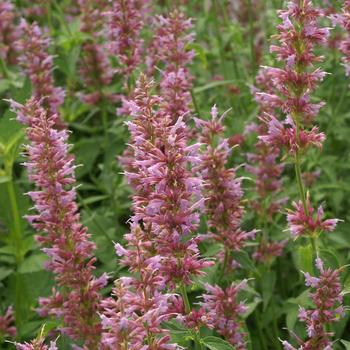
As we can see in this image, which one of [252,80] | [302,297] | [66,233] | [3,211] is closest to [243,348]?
[302,297]

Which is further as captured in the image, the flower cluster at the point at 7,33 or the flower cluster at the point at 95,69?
the flower cluster at the point at 7,33

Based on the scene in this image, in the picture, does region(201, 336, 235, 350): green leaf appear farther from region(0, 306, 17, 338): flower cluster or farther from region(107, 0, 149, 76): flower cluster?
region(107, 0, 149, 76): flower cluster

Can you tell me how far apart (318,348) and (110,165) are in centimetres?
207

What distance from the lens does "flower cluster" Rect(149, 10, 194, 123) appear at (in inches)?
124

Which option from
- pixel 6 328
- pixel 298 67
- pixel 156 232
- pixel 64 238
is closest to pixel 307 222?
pixel 298 67

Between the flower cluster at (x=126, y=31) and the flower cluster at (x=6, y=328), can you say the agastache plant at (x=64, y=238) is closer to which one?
the flower cluster at (x=6, y=328)

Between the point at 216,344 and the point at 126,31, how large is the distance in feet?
6.24

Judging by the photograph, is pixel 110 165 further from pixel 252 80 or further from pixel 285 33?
pixel 285 33

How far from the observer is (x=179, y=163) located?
224 cm

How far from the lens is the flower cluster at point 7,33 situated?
487 cm

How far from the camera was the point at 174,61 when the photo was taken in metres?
3.63

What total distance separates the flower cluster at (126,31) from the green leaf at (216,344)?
70.3 inches

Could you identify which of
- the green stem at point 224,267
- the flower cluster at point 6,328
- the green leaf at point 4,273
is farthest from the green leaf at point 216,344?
the green leaf at point 4,273

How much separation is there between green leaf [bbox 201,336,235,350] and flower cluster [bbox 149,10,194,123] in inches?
42.1
